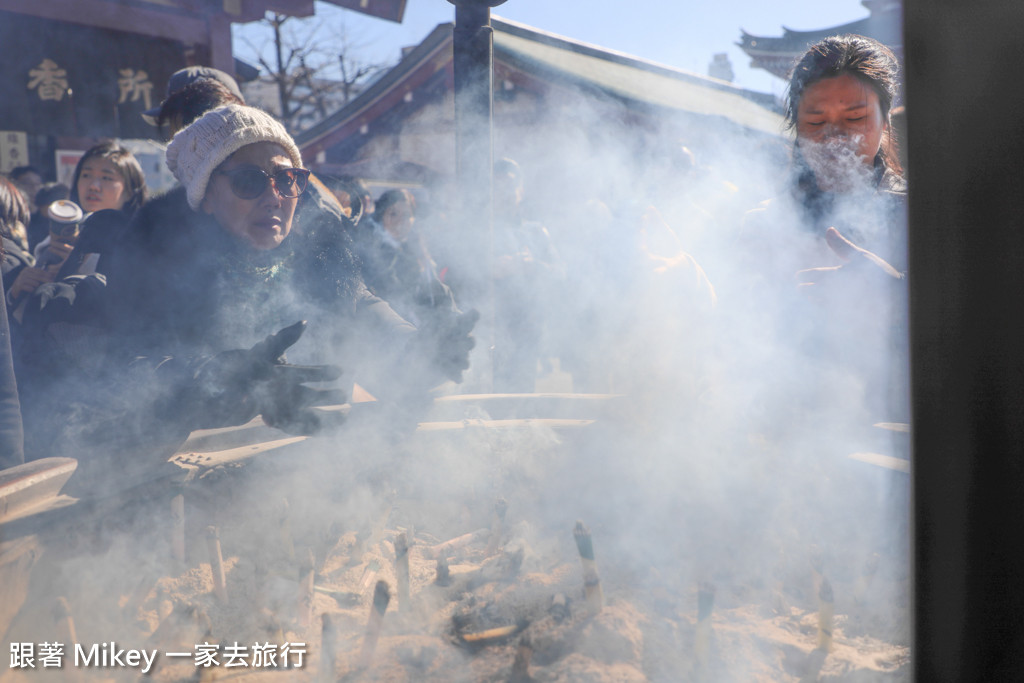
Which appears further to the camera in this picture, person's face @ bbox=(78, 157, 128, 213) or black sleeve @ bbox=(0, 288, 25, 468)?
person's face @ bbox=(78, 157, 128, 213)

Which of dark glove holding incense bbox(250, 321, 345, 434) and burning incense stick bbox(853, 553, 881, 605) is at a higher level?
dark glove holding incense bbox(250, 321, 345, 434)

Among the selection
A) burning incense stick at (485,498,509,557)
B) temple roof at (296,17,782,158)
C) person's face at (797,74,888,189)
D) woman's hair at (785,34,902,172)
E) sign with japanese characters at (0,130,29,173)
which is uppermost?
temple roof at (296,17,782,158)

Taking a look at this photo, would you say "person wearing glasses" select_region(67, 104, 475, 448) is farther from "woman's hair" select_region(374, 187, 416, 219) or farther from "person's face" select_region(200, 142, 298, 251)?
"woman's hair" select_region(374, 187, 416, 219)

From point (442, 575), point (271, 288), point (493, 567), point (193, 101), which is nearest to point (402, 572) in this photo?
point (442, 575)

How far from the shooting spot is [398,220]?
11.8 feet

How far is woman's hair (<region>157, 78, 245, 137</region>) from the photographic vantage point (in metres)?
2.15

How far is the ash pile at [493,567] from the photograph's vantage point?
150 cm

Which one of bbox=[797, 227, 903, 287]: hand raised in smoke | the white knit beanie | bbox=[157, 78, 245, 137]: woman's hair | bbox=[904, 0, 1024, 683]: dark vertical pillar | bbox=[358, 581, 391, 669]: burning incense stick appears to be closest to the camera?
bbox=[904, 0, 1024, 683]: dark vertical pillar

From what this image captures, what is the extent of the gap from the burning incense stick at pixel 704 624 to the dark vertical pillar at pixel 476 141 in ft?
5.46

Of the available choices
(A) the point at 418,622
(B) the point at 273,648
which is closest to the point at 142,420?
(B) the point at 273,648

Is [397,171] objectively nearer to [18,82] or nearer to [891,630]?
[18,82]

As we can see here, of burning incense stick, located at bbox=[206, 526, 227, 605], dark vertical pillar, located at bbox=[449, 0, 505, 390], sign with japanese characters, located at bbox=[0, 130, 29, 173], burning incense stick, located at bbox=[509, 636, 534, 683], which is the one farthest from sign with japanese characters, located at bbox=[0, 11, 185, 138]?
burning incense stick, located at bbox=[509, 636, 534, 683]

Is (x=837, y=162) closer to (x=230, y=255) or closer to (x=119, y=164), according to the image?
(x=230, y=255)

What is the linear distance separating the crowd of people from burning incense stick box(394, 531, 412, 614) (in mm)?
414
